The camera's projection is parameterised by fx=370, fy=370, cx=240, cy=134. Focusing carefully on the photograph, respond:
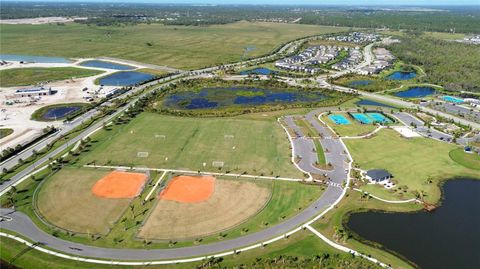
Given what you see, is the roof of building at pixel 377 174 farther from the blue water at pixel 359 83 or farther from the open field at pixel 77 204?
the blue water at pixel 359 83

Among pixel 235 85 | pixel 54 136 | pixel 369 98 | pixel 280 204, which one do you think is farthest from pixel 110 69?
pixel 280 204

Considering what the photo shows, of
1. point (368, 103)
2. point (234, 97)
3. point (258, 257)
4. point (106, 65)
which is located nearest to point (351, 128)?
point (368, 103)

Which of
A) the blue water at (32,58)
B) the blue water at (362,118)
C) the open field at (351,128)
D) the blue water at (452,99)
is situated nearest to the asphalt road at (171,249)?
the open field at (351,128)

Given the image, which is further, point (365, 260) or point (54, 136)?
point (54, 136)

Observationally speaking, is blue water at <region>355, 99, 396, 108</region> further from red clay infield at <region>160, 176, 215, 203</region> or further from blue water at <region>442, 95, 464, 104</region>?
red clay infield at <region>160, 176, 215, 203</region>

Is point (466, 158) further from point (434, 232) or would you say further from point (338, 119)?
point (338, 119)

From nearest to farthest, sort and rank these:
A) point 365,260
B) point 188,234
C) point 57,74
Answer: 1. point 365,260
2. point 188,234
3. point 57,74

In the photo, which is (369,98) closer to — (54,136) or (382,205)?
(382,205)
